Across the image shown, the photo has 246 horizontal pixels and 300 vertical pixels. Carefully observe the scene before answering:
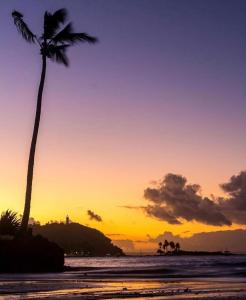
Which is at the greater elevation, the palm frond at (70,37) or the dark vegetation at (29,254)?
the palm frond at (70,37)

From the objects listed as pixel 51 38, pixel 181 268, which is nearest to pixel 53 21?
pixel 51 38

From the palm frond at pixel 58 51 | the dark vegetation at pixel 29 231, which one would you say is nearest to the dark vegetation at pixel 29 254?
the dark vegetation at pixel 29 231

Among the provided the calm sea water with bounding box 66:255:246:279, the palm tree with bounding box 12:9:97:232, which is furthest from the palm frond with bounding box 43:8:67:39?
the calm sea water with bounding box 66:255:246:279

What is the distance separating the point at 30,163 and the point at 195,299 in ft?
70.6

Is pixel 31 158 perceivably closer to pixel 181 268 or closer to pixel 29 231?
pixel 29 231

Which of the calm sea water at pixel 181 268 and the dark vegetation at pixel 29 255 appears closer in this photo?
the dark vegetation at pixel 29 255

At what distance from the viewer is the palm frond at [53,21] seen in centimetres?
3684

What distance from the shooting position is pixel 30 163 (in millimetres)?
35844

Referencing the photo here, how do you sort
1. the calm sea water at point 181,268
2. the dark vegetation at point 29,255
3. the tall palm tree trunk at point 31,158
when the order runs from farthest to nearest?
the tall palm tree trunk at point 31,158 → the calm sea water at point 181,268 → the dark vegetation at point 29,255

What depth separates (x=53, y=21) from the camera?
37.2 m

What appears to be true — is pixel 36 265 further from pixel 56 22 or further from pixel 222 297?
pixel 222 297

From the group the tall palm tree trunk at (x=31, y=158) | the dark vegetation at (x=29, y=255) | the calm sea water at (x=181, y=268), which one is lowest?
the calm sea water at (x=181, y=268)

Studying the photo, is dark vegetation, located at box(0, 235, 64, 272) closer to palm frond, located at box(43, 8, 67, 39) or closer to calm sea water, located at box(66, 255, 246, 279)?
calm sea water, located at box(66, 255, 246, 279)

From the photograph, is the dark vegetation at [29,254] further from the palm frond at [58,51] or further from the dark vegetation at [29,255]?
the palm frond at [58,51]
